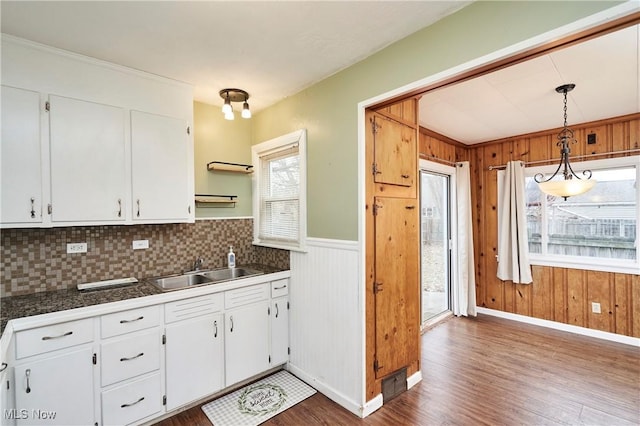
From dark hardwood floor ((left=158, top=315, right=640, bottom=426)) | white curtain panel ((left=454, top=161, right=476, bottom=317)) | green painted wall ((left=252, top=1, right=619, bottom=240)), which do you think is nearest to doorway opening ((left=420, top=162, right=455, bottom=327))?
white curtain panel ((left=454, top=161, right=476, bottom=317))

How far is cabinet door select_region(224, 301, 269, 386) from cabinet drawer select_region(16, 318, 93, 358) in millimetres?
934

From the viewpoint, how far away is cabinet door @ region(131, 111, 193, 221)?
2.31 m

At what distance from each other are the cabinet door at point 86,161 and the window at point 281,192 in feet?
4.27

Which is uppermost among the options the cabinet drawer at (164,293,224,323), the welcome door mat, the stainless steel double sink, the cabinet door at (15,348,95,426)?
the stainless steel double sink

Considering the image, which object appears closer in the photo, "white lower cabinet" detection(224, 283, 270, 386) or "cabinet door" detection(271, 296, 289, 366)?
"white lower cabinet" detection(224, 283, 270, 386)

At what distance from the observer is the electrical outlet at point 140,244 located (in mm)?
2550

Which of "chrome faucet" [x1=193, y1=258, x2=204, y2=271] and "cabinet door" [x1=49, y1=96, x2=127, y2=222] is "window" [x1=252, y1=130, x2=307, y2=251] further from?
"cabinet door" [x1=49, y1=96, x2=127, y2=222]

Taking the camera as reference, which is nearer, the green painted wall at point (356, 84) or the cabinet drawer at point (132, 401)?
the green painted wall at point (356, 84)

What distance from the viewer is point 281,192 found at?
120 inches

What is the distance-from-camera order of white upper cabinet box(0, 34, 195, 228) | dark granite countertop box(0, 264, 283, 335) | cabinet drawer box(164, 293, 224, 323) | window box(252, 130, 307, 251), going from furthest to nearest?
window box(252, 130, 307, 251), cabinet drawer box(164, 293, 224, 323), white upper cabinet box(0, 34, 195, 228), dark granite countertop box(0, 264, 283, 335)

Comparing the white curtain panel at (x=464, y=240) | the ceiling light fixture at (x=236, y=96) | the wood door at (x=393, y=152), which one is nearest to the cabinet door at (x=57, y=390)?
the ceiling light fixture at (x=236, y=96)

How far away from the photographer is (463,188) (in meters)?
4.36

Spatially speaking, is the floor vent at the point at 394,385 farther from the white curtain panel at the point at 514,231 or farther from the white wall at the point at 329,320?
the white curtain panel at the point at 514,231

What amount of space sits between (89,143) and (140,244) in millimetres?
908
